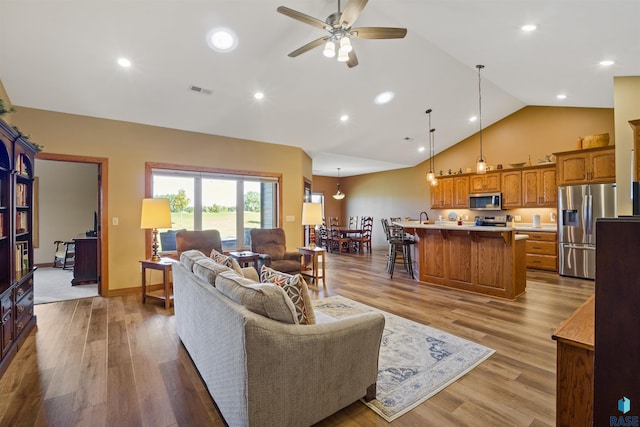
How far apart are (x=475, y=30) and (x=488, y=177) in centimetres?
435

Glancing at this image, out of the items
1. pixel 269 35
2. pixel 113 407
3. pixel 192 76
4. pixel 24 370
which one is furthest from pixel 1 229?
pixel 269 35

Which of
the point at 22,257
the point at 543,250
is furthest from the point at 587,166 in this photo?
the point at 22,257

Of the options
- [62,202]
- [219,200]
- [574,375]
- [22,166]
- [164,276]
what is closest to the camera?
[574,375]

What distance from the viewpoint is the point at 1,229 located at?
2.68 meters

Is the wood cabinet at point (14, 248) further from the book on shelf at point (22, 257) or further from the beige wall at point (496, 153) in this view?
the beige wall at point (496, 153)

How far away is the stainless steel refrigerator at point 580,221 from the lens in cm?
495

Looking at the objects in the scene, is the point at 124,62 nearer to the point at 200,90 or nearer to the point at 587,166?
the point at 200,90

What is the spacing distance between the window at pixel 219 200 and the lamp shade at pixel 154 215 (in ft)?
2.75

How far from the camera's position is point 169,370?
234cm

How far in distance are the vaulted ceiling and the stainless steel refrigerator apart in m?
1.67

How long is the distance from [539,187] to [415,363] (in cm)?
572

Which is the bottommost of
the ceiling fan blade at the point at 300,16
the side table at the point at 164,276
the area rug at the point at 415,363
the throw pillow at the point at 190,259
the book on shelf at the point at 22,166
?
the area rug at the point at 415,363

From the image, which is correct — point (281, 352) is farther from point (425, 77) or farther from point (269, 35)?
point (425, 77)

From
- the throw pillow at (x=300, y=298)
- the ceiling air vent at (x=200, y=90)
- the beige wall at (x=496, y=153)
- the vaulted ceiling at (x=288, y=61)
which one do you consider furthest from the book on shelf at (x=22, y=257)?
the beige wall at (x=496, y=153)
